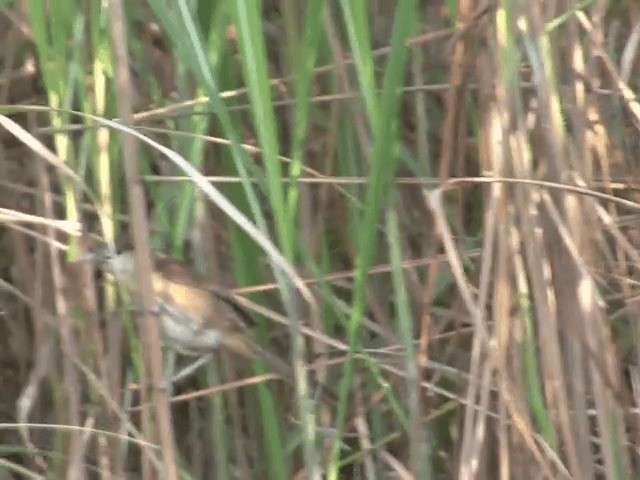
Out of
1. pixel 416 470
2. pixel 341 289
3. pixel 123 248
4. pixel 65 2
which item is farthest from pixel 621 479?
pixel 65 2

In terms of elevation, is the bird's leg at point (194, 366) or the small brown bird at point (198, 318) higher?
the small brown bird at point (198, 318)

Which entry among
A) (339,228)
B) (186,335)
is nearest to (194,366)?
(186,335)

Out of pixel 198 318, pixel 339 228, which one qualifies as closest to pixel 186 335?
pixel 198 318

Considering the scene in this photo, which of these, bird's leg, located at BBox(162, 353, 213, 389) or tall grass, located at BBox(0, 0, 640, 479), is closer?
tall grass, located at BBox(0, 0, 640, 479)

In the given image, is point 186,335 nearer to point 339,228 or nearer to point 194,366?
point 194,366

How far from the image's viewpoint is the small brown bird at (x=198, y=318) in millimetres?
842

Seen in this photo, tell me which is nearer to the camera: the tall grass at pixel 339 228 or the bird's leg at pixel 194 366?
the tall grass at pixel 339 228

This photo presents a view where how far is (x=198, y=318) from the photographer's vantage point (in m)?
0.86

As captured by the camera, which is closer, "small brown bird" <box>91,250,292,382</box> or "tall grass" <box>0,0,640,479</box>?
"tall grass" <box>0,0,640,479</box>

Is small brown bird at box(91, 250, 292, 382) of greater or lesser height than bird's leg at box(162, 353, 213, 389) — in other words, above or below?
above

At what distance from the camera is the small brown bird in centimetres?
84

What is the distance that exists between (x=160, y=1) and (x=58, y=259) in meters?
0.27

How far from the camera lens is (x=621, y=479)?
2.51 feet

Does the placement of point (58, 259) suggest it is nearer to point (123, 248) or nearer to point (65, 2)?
point (123, 248)
